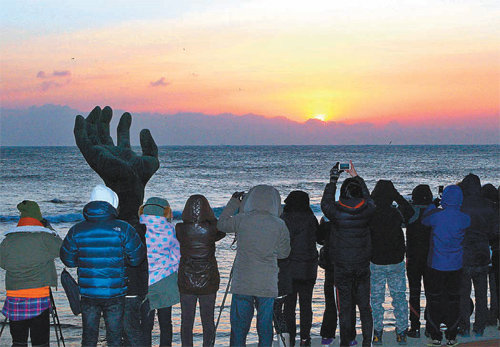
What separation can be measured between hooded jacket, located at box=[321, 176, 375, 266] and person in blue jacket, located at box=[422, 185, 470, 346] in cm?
91

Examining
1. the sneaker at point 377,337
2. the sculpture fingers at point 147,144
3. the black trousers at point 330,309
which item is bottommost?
the sneaker at point 377,337

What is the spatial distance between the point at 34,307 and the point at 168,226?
1.37m

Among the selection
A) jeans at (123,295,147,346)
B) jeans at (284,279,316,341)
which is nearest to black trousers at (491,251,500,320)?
jeans at (284,279,316,341)

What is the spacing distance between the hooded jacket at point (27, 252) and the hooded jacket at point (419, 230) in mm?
3583

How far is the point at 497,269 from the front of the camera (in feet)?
21.3

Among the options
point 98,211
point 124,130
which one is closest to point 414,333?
point 98,211

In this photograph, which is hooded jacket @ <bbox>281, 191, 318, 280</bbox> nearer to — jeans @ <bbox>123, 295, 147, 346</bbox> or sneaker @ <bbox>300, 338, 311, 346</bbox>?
sneaker @ <bbox>300, 338, 311, 346</bbox>

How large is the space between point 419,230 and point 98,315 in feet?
11.1

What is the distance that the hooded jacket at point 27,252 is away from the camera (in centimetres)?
482

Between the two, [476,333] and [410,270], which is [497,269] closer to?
[476,333]

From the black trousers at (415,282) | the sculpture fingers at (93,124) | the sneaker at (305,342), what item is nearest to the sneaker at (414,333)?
the black trousers at (415,282)

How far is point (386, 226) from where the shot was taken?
566cm

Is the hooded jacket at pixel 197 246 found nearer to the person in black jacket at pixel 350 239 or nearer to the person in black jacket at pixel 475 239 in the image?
the person in black jacket at pixel 350 239

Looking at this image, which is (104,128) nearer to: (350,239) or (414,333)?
(350,239)
